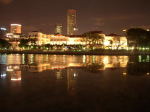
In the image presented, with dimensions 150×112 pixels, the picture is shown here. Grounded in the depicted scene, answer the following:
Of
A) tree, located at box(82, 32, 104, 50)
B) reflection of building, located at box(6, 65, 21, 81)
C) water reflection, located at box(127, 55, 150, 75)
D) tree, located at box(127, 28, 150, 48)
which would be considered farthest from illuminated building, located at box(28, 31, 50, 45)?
reflection of building, located at box(6, 65, 21, 81)

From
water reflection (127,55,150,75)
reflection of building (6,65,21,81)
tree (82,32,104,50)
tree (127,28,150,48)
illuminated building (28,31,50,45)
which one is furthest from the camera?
illuminated building (28,31,50,45)

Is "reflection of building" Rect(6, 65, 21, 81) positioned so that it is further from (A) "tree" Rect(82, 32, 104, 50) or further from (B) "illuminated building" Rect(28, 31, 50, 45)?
(B) "illuminated building" Rect(28, 31, 50, 45)

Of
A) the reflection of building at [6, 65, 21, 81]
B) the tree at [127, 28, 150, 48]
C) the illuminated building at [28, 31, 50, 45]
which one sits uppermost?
the illuminated building at [28, 31, 50, 45]

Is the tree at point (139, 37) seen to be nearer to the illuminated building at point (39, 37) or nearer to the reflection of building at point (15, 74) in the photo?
the reflection of building at point (15, 74)

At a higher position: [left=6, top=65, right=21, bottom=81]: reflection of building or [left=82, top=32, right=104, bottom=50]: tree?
[left=82, top=32, right=104, bottom=50]: tree

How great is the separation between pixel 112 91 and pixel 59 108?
4.05m

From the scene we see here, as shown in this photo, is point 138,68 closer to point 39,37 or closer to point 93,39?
point 93,39

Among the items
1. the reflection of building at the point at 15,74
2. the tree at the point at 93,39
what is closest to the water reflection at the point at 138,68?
the reflection of building at the point at 15,74

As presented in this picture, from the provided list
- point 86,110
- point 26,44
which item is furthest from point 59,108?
point 26,44

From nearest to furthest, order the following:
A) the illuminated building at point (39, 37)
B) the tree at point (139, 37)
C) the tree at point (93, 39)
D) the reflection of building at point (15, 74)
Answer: the reflection of building at point (15, 74) → the tree at point (139, 37) → the tree at point (93, 39) → the illuminated building at point (39, 37)

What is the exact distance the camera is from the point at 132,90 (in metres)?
12.3

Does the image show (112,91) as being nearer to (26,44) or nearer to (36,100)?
(36,100)

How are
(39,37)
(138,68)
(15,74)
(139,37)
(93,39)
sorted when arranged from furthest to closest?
(39,37) → (93,39) → (139,37) → (138,68) → (15,74)

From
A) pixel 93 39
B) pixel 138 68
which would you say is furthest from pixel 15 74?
pixel 93 39
